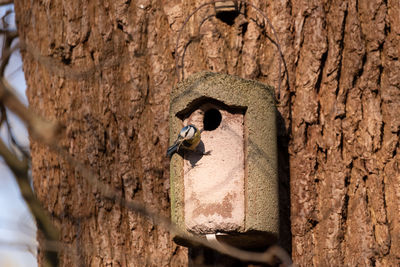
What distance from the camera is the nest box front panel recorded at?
3775 mm

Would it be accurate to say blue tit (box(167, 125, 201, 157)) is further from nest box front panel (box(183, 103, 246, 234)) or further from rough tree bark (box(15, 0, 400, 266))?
rough tree bark (box(15, 0, 400, 266))

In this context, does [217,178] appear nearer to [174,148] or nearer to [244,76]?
[174,148]

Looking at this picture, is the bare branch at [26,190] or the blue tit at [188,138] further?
the blue tit at [188,138]

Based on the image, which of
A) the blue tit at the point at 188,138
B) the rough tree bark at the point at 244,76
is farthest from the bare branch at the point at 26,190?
the rough tree bark at the point at 244,76

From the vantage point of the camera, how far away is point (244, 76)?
4.37 meters

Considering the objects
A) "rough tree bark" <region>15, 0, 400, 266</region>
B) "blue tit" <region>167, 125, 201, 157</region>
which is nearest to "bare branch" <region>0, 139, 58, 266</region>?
"blue tit" <region>167, 125, 201, 157</region>

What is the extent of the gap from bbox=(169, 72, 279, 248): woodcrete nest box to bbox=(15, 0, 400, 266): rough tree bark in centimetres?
35

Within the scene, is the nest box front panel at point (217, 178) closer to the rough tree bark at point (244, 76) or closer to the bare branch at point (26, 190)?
the rough tree bark at point (244, 76)

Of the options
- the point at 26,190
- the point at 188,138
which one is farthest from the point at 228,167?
the point at 26,190

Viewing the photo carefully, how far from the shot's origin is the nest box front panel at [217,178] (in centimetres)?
378

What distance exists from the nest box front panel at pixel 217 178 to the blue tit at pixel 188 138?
0.07 meters

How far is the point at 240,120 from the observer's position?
3.91 m

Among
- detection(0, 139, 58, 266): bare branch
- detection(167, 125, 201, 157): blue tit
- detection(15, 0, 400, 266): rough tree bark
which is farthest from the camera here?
detection(15, 0, 400, 266): rough tree bark

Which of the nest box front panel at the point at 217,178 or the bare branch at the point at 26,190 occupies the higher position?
the nest box front panel at the point at 217,178
